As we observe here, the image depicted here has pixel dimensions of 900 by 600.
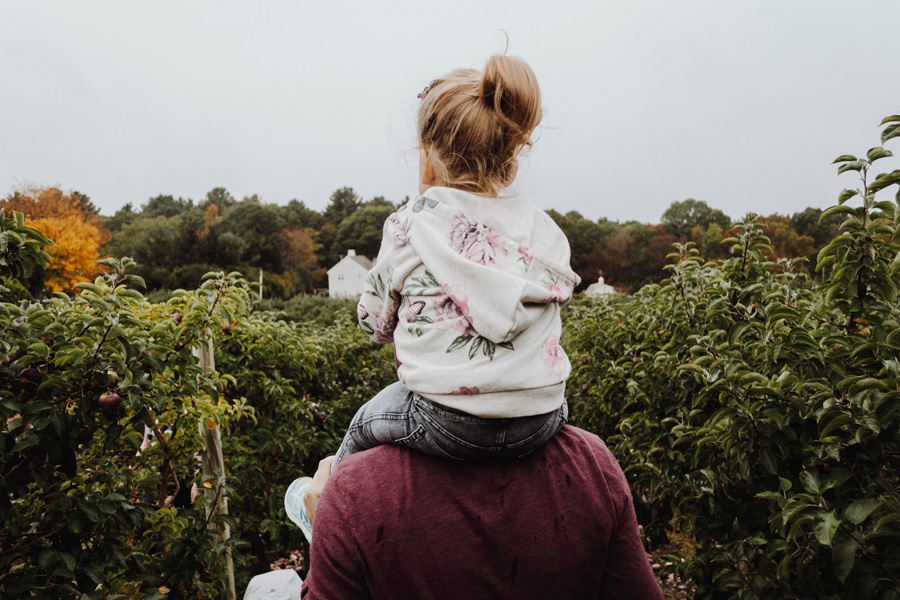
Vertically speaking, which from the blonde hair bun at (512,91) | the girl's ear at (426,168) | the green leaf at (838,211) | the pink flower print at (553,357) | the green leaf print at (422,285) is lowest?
the pink flower print at (553,357)

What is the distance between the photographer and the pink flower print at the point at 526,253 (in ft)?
3.25

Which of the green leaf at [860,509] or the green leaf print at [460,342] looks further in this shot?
the green leaf at [860,509]

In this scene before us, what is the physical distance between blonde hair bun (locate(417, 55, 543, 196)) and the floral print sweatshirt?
0.25ft

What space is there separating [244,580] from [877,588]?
3.04 m

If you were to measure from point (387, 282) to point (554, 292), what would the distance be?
1.09ft

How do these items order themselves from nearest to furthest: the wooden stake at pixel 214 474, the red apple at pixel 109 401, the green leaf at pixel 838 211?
the green leaf at pixel 838 211
the red apple at pixel 109 401
the wooden stake at pixel 214 474

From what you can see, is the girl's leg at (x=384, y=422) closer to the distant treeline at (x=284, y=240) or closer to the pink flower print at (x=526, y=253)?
the pink flower print at (x=526, y=253)

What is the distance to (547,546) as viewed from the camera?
92 centimetres

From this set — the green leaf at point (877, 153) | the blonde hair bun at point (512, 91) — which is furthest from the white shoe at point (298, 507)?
the green leaf at point (877, 153)

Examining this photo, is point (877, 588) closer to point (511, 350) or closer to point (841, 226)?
point (841, 226)

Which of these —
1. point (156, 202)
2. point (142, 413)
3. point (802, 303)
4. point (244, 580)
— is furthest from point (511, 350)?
point (156, 202)

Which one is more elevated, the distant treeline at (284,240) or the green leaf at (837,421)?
the distant treeline at (284,240)

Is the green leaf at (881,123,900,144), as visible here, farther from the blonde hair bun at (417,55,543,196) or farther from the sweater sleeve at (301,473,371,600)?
the sweater sleeve at (301,473,371,600)

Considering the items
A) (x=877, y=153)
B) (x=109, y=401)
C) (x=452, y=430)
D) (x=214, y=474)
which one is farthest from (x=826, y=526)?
(x=214, y=474)
